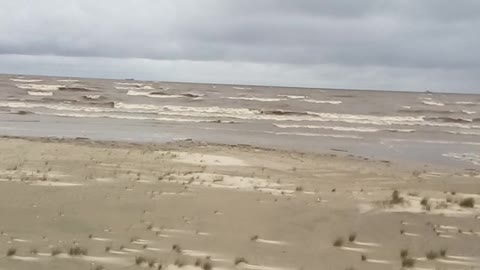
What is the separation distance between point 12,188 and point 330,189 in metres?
7.10

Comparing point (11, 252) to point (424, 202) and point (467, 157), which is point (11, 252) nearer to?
point (424, 202)

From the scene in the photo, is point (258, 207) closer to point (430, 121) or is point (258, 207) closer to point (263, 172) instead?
point (263, 172)

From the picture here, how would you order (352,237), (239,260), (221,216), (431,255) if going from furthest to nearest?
(221,216), (352,237), (431,255), (239,260)

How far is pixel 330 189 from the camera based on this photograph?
1437 cm

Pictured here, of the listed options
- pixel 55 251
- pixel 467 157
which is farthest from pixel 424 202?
pixel 467 157

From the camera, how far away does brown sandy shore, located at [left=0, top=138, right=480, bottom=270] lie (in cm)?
802

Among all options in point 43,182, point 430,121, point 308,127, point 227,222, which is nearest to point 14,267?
point 227,222

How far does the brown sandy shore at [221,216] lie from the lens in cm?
802

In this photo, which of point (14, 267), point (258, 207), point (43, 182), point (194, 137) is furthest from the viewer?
point (194, 137)

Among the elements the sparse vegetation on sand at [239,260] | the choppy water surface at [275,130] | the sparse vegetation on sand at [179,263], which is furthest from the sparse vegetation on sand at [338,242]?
the choppy water surface at [275,130]

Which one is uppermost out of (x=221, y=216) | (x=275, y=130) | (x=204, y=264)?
(x=204, y=264)

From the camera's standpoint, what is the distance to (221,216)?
1065 centimetres

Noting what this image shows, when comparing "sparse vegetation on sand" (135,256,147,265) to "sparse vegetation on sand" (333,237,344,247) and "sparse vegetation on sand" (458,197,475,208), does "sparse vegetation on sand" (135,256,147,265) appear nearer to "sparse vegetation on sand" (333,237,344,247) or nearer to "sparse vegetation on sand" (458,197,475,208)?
"sparse vegetation on sand" (333,237,344,247)

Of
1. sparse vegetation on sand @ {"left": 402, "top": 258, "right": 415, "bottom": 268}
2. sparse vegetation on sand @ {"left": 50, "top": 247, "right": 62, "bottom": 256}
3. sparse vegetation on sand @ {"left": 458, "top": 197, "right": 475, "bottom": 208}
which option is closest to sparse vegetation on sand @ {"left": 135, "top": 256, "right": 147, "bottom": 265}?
sparse vegetation on sand @ {"left": 50, "top": 247, "right": 62, "bottom": 256}
